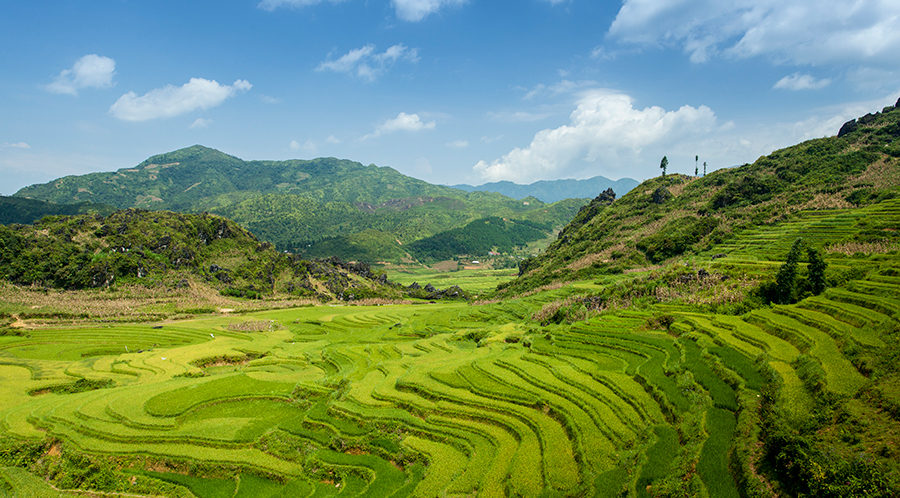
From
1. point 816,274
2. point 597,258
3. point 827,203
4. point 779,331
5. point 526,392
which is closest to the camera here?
point 526,392

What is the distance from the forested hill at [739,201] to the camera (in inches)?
2798

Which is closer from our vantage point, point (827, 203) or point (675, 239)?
point (827, 203)

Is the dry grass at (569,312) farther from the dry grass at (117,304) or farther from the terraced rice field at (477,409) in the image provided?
the dry grass at (117,304)

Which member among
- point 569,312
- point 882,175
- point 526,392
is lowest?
point 526,392

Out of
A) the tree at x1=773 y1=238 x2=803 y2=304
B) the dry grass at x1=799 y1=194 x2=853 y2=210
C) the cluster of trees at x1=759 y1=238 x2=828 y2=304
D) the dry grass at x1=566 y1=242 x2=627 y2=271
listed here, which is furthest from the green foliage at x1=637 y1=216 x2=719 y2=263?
the tree at x1=773 y1=238 x2=803 y2=304

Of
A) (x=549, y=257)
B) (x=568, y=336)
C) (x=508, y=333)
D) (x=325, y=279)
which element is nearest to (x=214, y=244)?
(x=325, y=279)

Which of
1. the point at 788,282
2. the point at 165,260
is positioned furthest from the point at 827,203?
the point at 165,260

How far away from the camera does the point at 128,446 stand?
Answer: 2458 cm

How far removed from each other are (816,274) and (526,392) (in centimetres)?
2673

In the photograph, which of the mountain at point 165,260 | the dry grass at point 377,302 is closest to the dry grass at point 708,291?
the dry grass at point 377,302

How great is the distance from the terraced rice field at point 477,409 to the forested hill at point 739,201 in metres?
35.0

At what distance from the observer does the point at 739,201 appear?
88688mm

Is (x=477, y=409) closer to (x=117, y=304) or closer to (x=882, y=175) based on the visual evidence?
(x=117, y=304)

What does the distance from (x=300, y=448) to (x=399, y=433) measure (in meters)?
5.92
